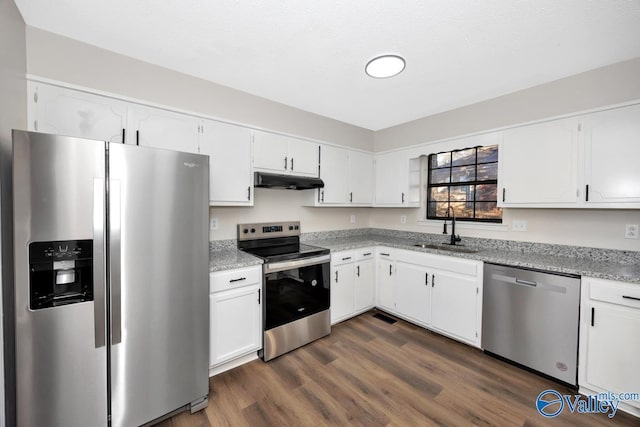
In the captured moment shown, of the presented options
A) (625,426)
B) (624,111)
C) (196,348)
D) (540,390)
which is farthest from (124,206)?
(624,111)

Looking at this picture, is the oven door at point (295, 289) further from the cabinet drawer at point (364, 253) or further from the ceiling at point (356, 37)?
the ceiling at point (356, 37)

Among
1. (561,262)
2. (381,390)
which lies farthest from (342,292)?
(561,262)

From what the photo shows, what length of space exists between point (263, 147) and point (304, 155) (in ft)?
1.70

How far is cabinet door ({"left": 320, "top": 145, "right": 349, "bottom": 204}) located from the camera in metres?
3.12

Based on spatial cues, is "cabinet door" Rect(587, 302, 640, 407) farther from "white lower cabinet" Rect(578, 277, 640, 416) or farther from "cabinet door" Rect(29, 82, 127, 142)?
"cabinet door" Rect(29, 82, 127, 142)

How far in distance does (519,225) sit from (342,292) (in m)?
2.00

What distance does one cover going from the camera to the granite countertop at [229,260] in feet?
6.56

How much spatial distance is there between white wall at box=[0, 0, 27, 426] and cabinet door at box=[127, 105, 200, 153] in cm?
57

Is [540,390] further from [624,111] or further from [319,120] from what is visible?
[319,120]

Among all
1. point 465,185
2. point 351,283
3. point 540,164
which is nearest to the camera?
point 540,164

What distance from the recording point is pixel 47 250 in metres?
1.25

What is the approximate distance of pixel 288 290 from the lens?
240 cm

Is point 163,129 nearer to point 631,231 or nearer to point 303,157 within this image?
point 303,157

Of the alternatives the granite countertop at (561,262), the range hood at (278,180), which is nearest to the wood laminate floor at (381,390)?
the granite countertop at (561,262)
